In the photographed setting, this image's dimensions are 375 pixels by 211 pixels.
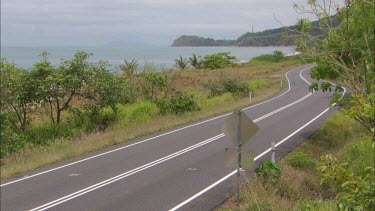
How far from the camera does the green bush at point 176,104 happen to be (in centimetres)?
2730

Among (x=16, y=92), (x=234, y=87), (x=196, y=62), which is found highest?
(x=16, y=92)

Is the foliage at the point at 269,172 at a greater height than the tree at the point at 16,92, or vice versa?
the tree at the point at 16,92

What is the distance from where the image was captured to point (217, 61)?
265 ft

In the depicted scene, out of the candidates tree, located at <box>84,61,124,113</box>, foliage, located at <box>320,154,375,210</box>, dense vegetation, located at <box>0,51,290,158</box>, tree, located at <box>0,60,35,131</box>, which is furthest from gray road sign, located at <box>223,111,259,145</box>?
tree, located at <box>84,61,124,113</box>

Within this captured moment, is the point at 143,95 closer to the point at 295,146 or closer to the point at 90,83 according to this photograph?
the point at 90,83

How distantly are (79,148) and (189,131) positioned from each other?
17.7 feet

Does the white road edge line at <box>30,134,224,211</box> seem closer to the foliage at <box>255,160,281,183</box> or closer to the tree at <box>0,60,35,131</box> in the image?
the foliage at <box>255,160,281,183</box>

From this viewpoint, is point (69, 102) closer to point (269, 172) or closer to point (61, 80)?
point (61, 80)

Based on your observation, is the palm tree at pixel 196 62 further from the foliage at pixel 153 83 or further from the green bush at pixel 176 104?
the green bush at pixel 176 104

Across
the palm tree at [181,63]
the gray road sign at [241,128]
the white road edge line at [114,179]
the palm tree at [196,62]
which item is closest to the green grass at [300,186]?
the gray road sign at [241,128]

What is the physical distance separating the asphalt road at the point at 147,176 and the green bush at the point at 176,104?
5503 mm

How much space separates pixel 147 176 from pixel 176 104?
1428 cm

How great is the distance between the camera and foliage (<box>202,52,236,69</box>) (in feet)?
262

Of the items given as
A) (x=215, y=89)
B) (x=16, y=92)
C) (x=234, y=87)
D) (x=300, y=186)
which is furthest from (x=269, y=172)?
(x=234, y=87)
